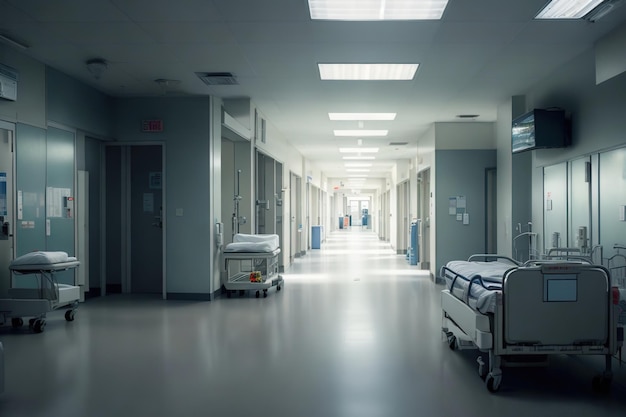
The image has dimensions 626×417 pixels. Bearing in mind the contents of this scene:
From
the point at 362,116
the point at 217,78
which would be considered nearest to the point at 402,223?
the point at 362,116

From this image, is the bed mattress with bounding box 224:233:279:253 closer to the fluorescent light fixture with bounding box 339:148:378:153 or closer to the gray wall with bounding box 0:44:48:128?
the gray wall with bounding box 0:44:48:128

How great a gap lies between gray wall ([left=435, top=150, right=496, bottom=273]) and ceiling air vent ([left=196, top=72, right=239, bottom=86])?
15.4 ft

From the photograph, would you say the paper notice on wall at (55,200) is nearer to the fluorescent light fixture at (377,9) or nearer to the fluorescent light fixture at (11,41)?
Answer: the fluorescent light fixture at (11,41)

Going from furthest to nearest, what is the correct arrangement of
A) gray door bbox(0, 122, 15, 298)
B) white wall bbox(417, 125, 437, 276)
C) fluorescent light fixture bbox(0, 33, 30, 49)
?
1. white wall bbox(417, 125, 437, 276)
2. gray door bbox(0, 122, 15, 298)
3. fluorescent light fixture bbox(0, 33, 30, 49)

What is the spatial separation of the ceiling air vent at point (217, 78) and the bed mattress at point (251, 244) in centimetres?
241

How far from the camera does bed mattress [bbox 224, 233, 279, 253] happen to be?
25.8 feet

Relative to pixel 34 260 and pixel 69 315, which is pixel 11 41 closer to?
pixel 34 260

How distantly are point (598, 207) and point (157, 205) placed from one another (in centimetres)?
615

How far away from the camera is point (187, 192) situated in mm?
7703

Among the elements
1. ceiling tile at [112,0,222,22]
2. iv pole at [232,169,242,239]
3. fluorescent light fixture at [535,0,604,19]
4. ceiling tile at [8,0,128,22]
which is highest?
ceiling tile at [8,0,128,22]

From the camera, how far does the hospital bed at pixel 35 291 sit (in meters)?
5.36

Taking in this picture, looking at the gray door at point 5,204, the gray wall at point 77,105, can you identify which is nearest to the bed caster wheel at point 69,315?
the gray door at point 5,204

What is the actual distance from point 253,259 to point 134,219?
2034mm

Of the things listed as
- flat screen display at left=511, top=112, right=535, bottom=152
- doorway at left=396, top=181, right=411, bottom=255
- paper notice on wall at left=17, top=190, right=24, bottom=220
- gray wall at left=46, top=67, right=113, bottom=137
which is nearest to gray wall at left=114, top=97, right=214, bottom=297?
gray wall at left=46, top=67, right=113, bottom=137
